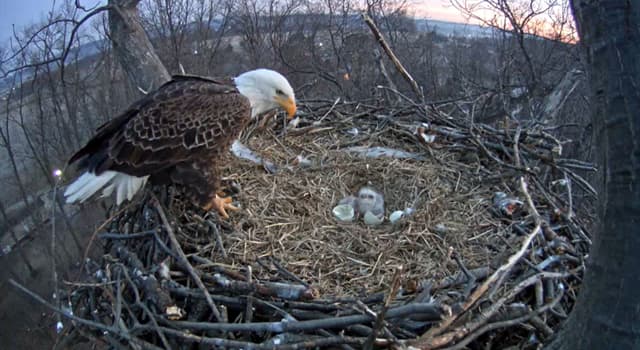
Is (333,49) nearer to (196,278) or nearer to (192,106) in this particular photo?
(192,106)

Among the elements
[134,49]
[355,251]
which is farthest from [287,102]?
[134,49]

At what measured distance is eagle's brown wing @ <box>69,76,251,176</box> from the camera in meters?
2.56

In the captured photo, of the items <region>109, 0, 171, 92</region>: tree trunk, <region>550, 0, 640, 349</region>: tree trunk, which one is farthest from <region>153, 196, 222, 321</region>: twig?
<region>109, 0, 171, 92</region>: tree trunk

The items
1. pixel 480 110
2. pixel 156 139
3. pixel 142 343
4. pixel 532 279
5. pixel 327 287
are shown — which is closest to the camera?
pixel 142 343

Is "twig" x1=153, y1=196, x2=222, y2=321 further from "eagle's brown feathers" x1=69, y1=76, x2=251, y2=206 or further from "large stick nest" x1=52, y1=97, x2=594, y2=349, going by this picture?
"eagle's brown feathers" x1=69, y1=76, x2=251, y2=206

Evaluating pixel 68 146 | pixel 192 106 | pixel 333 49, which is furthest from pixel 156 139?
pixel 68 146

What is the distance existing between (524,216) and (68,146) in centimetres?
912

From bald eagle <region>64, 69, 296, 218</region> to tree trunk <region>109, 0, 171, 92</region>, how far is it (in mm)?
1259

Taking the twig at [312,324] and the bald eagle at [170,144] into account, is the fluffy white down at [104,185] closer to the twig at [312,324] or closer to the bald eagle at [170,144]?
the bald eagle at [170,144]

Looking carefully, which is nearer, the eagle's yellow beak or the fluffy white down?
the fluffy white down

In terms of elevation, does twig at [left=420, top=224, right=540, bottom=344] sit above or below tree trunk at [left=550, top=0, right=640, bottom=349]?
below

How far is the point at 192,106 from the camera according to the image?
2607mm

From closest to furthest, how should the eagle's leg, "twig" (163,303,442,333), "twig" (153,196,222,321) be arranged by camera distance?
"twig" (163,303,442,333)
"twig" (153,196,222,321)
the eagle's leg

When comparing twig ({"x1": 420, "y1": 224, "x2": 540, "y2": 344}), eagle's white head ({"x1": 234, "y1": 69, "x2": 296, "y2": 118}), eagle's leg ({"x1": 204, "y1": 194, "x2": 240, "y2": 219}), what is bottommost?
twig ({"x1": 420, "y1": 224, "x2": 540, "y2": 344})
